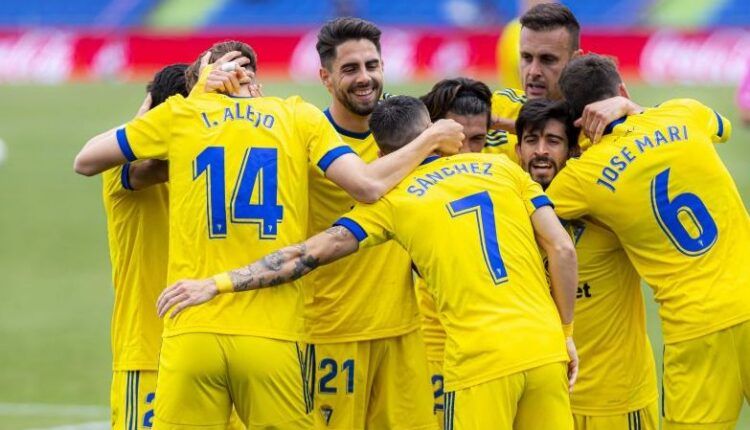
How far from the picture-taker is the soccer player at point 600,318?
8.80 metres

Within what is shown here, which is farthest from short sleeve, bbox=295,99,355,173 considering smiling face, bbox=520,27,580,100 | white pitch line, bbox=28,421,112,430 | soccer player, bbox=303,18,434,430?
white pitch line, bbox=28,421,112,430

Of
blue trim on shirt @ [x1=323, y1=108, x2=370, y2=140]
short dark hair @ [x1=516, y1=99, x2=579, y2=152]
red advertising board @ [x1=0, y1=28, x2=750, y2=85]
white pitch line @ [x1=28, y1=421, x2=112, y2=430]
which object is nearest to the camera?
short dark hair @ [x1=516, y1=99, x2=579, y2=152]

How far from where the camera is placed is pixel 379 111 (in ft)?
27.1

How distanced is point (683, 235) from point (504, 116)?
1.72 m

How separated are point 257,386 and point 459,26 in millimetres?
35087

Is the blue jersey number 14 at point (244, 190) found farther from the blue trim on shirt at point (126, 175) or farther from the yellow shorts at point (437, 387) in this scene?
the yellow shorts at point (437, 387)

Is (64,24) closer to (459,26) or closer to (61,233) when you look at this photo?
(459,26)

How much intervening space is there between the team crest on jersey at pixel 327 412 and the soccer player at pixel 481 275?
1.42 m

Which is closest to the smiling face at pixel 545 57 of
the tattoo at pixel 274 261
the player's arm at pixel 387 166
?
the player's arm at pixel 387 166

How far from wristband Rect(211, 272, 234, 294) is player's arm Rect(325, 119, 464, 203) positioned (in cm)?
83

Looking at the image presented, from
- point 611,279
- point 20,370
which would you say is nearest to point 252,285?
point 611,279

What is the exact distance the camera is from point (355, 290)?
9.02 metres

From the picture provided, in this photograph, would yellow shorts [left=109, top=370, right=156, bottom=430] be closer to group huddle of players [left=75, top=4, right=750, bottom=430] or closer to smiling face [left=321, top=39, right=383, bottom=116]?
group huddle of players [left=75, top=4, right=750, bottom=430]

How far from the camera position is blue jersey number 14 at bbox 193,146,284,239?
7973mm
